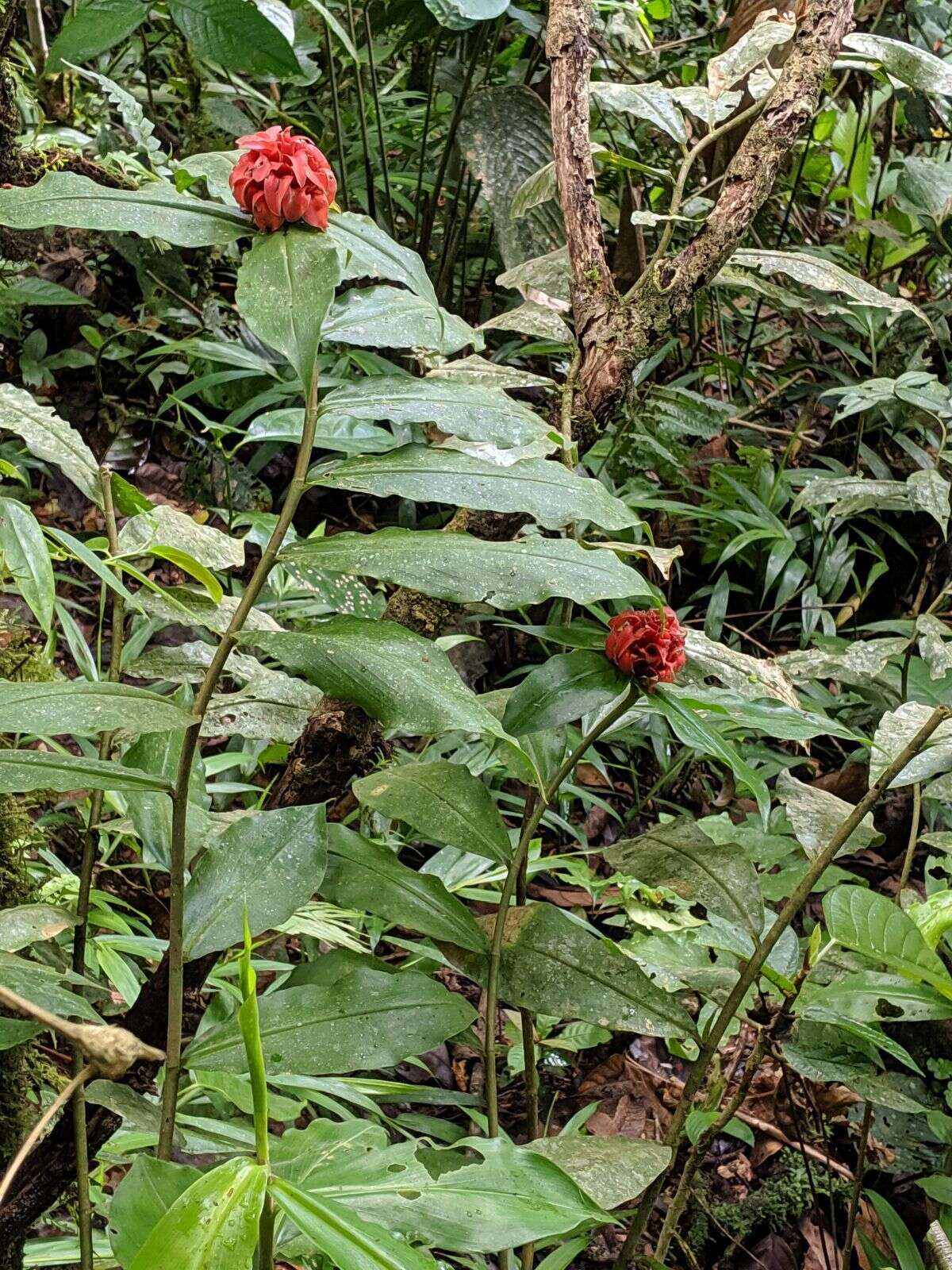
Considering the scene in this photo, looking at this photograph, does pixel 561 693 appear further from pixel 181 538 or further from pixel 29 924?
pixel 29 924

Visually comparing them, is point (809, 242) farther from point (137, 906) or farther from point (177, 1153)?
point (177, 1153)

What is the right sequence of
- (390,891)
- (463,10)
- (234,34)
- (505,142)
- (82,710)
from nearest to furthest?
(82,710) < (390,891) < (234,34) < (463,10) < (505,142)

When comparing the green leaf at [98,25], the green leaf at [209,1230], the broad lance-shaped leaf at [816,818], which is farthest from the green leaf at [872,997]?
the green leaf at [98,25]

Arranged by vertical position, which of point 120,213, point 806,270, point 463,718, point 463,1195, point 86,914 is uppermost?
point 120,213

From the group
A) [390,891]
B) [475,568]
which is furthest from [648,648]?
[390,891]

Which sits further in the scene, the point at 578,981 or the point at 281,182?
the point at 578,981

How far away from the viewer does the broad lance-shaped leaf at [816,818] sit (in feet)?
3.31

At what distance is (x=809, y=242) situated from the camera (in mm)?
2953

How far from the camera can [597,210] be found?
1.10 meters

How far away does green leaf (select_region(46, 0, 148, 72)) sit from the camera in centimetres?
125

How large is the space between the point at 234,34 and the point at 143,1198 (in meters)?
1.20

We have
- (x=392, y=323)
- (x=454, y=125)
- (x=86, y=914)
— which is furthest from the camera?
(x=454, y=125)

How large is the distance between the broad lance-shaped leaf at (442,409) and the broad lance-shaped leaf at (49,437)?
0.27m

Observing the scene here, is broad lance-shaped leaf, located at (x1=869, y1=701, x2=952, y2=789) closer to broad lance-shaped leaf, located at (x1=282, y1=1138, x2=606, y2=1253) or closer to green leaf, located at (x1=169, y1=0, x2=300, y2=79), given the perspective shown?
broad lance-shaped leaf, located at (x1=282, y1=1138, x2=606, y2=1253)
